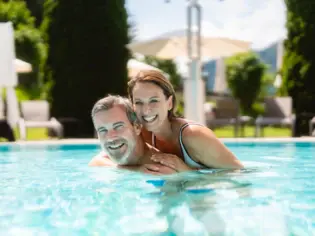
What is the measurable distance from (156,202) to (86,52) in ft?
30.1

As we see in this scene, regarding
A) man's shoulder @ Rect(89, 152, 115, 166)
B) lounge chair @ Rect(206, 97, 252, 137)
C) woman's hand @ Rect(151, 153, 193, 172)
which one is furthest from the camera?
lounge chair @ Rect(206, 97, 252, 137)

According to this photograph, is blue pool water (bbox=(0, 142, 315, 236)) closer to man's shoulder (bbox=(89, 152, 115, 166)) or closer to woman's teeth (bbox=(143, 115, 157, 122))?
man's shoulder (bbox=(89, 152, 115, 166))

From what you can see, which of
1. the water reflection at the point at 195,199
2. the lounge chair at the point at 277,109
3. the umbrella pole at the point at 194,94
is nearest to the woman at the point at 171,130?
the water reflection at the point at 195,199

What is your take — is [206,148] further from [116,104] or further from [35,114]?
[35,114]

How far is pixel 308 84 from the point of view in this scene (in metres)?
12.5

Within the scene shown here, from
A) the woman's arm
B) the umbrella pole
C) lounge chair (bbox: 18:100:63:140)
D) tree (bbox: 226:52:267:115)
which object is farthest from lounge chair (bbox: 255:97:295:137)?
tree (bbox: 226:52:267:115)

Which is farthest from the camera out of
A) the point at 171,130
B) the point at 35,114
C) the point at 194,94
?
the point at 35,114

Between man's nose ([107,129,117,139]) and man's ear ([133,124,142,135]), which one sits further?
man's ear ([133,124,142,135])

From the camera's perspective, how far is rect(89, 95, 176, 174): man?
3.64 m

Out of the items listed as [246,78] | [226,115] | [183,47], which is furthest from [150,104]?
[246,78]

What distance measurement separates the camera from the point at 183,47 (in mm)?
14875

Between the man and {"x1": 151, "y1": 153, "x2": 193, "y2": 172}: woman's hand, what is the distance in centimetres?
3

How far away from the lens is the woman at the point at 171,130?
3627mm

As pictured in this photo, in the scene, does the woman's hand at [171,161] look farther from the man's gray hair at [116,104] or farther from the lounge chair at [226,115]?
the lounge chair at [226,115]
